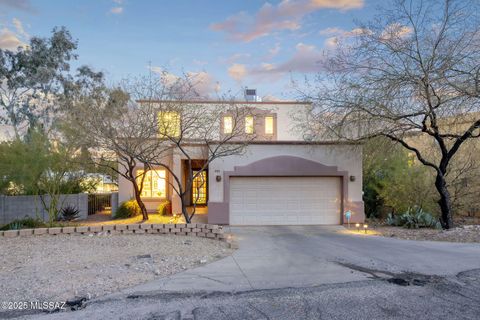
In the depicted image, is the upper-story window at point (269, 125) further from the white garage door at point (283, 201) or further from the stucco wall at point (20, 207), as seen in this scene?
the stucco wall at point (20, 207)

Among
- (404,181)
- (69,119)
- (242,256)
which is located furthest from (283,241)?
(69,119)

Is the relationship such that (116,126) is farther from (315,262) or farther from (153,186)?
(315,262)

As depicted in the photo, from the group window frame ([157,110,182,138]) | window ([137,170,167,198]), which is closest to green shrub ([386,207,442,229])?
window frame ([157,110,182,138])

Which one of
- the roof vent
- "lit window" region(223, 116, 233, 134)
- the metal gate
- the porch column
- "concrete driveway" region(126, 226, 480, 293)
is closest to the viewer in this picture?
"concrete driveway" region(126, 226, 480, 293)

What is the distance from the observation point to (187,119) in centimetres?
1289

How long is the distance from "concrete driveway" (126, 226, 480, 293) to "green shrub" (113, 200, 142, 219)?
675 cm

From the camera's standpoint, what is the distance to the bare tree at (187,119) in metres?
12.6

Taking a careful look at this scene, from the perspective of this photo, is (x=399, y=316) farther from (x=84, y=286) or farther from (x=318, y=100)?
(x=318, y=100)

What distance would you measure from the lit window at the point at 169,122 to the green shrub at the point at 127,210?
522 centimetres

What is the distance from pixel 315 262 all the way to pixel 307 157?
7.54 m

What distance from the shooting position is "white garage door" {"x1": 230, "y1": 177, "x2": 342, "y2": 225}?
1492 centimetres

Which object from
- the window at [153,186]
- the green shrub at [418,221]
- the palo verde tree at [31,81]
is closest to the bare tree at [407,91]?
the green shrub at [418,221]

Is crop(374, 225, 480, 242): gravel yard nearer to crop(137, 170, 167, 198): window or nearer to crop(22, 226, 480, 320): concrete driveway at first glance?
crop(22, 226, 480, 320): concrete driveway

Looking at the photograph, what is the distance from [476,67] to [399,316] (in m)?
9.55
